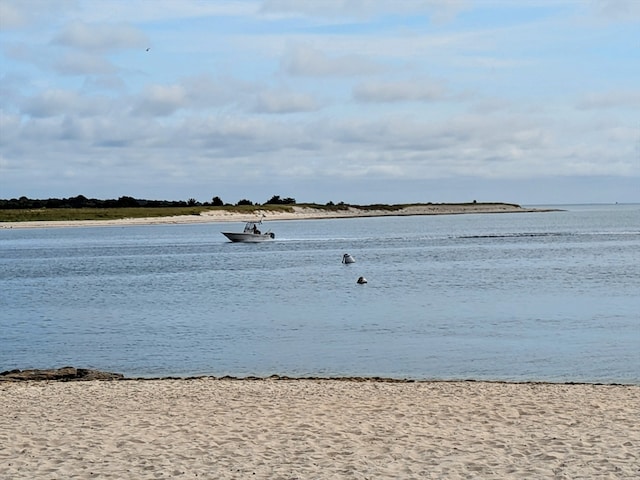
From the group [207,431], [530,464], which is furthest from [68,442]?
[530,464]

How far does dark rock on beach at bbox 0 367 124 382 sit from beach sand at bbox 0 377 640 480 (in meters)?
1.38

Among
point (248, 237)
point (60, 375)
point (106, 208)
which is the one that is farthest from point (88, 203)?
point (60, 375)

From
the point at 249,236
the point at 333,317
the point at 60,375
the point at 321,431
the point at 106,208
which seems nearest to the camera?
the point at 321,431

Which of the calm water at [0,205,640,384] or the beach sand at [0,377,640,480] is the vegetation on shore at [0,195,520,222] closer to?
the calm water at [0,205,640,384]

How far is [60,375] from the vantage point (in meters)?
19.5

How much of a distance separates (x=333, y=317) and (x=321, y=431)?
1975cm

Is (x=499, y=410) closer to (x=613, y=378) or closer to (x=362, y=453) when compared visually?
(x=362, y=453)

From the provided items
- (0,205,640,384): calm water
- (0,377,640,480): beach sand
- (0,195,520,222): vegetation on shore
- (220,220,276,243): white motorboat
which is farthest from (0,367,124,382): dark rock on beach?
(0,195,520,222): vegetation on shore

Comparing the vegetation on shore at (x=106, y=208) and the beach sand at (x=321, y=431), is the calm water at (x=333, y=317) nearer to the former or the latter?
the beach sand at (x=321, y=431)

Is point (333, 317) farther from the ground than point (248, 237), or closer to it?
closer to it

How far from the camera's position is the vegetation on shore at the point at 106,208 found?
5822 inches

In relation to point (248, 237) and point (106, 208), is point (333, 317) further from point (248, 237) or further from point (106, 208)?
point (106, 208)

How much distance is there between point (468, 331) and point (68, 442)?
1754 cm

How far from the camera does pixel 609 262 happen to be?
59594mm
